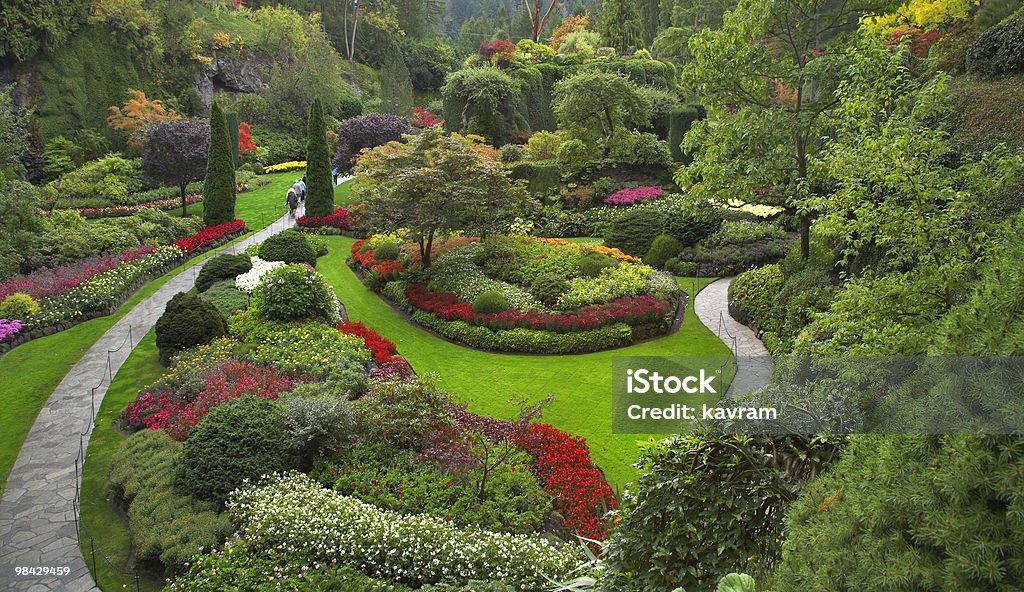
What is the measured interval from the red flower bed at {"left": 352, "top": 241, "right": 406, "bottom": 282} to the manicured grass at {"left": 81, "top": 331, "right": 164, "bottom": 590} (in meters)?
6.11

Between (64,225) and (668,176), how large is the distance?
2149cm

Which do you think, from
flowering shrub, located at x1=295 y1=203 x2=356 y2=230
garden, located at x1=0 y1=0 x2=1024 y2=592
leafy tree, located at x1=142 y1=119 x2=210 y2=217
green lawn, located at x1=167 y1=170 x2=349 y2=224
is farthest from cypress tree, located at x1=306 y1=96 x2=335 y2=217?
leafy tree, located at x1=142 y1=119 x2=210 y2=217

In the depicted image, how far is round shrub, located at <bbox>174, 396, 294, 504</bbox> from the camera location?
7.44 metres

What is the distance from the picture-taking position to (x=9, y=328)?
12.8m

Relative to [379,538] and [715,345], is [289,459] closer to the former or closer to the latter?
[379,538]

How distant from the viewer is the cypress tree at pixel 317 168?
23.7 meters

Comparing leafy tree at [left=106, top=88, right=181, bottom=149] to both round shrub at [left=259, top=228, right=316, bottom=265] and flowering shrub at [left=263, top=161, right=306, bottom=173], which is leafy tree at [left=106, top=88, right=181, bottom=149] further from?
round shrub at [left=259, top=228, right=316, bottom=265]

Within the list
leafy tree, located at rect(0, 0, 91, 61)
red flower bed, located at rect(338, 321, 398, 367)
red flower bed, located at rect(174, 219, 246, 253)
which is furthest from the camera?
leafy tree, located at rect(0, 0, 91, 61)

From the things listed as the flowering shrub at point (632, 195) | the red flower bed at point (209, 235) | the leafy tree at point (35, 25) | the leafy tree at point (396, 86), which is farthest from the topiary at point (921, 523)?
the leafy tree at point (396, 86)

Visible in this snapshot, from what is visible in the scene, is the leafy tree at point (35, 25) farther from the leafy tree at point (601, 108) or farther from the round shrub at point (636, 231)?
the round shrub at point (636, 231)

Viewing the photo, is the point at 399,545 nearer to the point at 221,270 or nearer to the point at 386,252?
the point at 221,270

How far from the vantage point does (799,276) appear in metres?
12.0

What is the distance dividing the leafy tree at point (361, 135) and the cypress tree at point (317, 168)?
19.5 ft

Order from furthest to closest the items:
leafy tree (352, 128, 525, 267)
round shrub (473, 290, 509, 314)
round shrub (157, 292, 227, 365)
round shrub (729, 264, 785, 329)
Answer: leafy tree (352, 128, 525, 267) < round shrub (473, 290, 509, 314) < round shrub (729, 264, 785, 329) < round shrub (157, 292, 227, 365)
